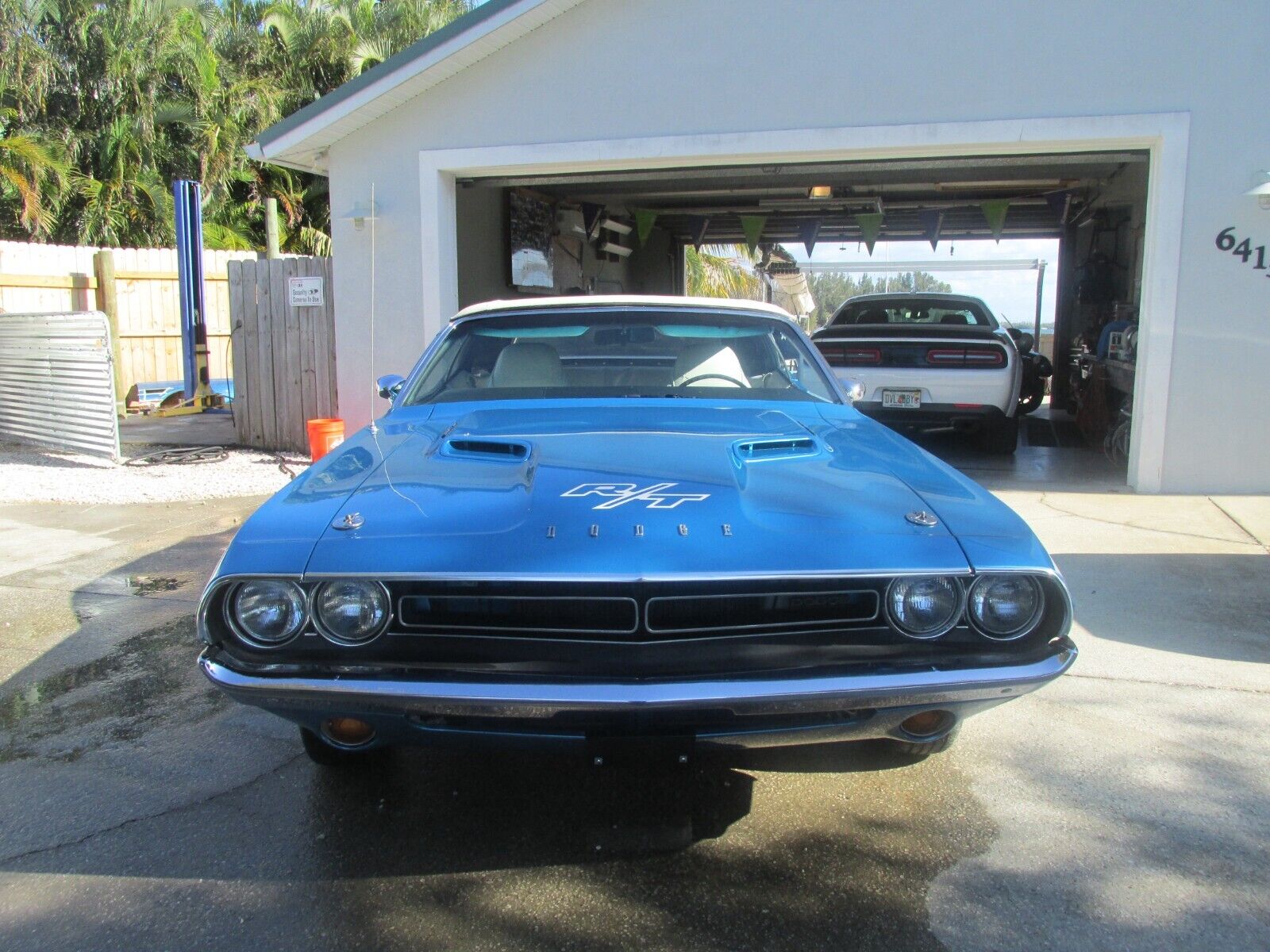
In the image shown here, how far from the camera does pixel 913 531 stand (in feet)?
7.79

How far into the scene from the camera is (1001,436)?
9.78 meters

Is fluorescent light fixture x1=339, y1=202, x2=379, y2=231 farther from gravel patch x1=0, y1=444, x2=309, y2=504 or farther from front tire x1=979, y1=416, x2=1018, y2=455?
front tire x1=979, y1=416, x2=1018, y2=455

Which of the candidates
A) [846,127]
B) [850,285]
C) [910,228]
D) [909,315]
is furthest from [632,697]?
[850,285]

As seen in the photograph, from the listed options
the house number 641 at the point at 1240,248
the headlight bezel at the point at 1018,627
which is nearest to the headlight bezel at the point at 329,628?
the headlight bezel at the point at 1018,627

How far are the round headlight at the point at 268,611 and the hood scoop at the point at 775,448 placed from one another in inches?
49.9

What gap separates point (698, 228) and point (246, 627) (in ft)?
48.2

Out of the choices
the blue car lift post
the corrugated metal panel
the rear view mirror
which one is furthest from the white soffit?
the rear view mirror

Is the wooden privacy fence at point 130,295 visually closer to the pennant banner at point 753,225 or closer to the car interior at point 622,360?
the pennant banner at point 753,225

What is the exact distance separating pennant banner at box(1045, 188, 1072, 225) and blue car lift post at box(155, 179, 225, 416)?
35.2 ft

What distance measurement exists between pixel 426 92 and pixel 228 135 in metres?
15.4

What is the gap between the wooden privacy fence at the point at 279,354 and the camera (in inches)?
372

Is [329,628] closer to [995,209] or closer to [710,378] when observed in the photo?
[710,378]

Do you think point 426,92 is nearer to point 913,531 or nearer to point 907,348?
point 907,348

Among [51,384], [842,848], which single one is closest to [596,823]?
[842,848]
